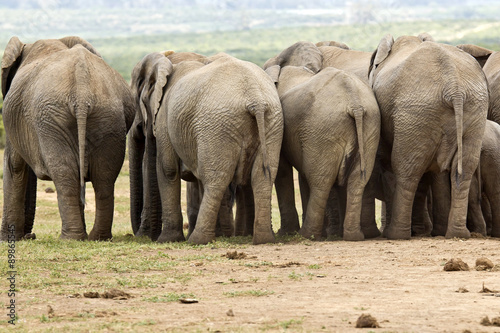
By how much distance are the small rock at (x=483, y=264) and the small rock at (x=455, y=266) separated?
109 mm

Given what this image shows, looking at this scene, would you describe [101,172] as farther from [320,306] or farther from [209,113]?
[320,306]

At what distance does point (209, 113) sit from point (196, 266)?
2123mm

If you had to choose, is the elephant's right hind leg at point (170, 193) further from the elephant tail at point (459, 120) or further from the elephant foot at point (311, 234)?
the elephant tail at point (459, 120)

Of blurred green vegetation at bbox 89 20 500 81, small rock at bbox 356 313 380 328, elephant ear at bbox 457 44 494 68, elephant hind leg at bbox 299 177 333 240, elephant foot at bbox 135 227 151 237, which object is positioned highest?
blurred green vegetation at bbox 89 20 500 81

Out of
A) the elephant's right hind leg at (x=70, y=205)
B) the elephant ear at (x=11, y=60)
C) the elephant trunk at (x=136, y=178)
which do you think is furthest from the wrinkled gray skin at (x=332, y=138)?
the elephant ear at (x=11, y=60)

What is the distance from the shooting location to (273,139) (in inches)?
414

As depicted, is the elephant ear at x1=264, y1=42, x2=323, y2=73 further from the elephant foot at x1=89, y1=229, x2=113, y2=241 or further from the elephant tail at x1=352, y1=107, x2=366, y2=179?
the elephant foot at x1=89, y1=229, x2=113, y2=241

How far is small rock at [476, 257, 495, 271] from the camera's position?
26.9 feet

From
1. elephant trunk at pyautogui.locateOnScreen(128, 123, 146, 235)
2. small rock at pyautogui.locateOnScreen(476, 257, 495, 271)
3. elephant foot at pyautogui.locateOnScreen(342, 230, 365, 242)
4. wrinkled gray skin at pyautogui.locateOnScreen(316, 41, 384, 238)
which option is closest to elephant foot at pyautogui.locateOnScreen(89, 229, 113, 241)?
elephant trunk at pyautogui.locateOnScreen(128, 123, 146, 235)

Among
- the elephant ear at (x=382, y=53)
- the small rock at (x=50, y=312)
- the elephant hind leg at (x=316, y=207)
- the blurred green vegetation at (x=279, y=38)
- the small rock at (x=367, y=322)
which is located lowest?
the small rock at (x=50, y=312)

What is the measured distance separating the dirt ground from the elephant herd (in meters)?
1.30

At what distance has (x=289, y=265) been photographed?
881cm

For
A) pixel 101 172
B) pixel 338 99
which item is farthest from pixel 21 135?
pixel 338 99

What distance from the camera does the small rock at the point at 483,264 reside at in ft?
26.9
